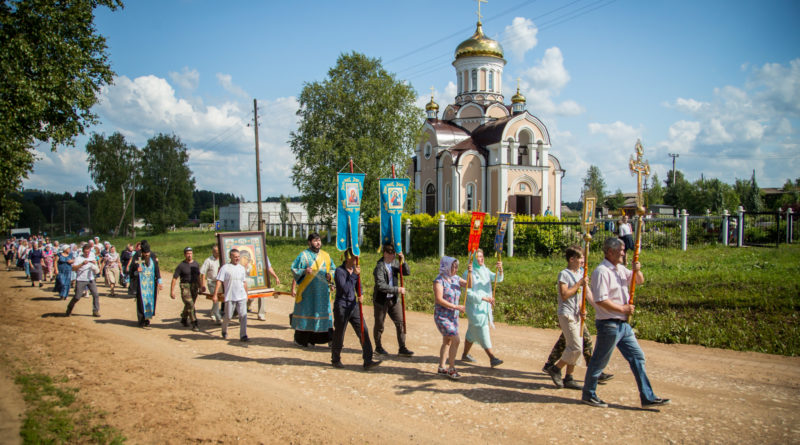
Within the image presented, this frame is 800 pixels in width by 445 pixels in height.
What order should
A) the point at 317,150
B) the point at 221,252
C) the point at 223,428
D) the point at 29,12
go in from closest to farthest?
the point at 223,428, the point at 221,252, the point at 29,12, the point at 317,150

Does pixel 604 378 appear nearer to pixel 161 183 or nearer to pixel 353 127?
pixel 353 127

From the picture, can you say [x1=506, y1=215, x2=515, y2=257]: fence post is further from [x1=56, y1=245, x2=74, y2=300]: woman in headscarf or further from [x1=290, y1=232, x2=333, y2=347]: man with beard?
[x1=56, y1=245, x2=74, y2=300]: woman in headscarf

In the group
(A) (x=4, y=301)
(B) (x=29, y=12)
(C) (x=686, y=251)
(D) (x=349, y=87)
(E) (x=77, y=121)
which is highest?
(D) (x=349, y=87)

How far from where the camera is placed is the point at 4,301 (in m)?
15.0

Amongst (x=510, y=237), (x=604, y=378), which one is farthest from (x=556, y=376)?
(x=510, y=237)

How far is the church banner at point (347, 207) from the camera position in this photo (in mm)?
7852

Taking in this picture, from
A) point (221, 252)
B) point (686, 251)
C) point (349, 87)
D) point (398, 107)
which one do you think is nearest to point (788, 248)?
point (686, 251)

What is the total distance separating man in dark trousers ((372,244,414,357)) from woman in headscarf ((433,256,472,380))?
84 cm

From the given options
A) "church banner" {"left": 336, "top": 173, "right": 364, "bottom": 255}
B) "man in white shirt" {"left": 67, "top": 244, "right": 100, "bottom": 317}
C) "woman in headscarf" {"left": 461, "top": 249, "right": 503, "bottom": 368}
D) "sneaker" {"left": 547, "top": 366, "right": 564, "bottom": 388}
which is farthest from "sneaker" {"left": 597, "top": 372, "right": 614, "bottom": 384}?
"man in white shirt" {"left": 67, "top": 244, "right": 100, "bottom": 317}

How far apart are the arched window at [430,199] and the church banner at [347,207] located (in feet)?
98.3

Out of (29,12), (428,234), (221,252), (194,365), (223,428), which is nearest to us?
(223,428)

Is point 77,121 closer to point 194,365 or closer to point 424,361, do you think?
point 194,365

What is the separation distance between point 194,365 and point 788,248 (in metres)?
19.6

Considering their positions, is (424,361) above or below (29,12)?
below
